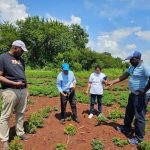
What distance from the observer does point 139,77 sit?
752cm

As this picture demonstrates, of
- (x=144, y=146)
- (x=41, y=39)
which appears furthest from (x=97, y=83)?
(x=41, y=39)

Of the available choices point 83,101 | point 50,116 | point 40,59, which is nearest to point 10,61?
point 50,116

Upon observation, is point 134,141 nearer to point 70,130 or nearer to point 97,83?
point 70,130

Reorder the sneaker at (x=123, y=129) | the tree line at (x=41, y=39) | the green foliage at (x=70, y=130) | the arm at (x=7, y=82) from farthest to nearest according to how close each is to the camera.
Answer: the tree line at (x=41, y=39)
the sneaker at (x=123, y=129)
the green foliage at (x=70, y=130)
the arm at (x=7, y=82)

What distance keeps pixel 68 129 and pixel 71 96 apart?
1.16m

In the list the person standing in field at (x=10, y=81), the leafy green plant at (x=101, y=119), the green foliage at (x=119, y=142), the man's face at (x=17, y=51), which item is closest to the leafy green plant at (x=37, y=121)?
the person standing in field at (x=10, y=81)

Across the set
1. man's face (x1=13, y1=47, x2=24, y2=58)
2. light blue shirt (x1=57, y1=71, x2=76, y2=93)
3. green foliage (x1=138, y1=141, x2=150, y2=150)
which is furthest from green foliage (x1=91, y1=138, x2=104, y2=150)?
man's face (x1=13, y1=47, x2=24, y2=58)

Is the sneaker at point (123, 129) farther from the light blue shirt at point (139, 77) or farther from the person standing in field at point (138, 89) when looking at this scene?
the light blue shirt at point (139, 77)

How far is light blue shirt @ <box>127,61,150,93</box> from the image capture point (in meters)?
7.37

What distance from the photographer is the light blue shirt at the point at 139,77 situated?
24.2 feet

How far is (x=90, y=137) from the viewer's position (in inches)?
320

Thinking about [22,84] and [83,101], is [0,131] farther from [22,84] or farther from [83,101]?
[83,101]

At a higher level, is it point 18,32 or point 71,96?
point 18,32

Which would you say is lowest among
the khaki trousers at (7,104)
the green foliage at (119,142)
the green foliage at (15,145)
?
the green foliage at (119,142)
